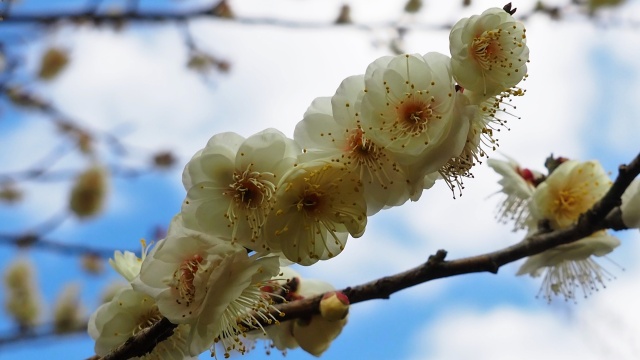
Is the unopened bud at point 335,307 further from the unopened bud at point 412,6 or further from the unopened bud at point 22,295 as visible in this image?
the unopened bud at point 412,6

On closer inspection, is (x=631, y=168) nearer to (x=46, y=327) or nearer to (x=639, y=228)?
(x=639, y=228)

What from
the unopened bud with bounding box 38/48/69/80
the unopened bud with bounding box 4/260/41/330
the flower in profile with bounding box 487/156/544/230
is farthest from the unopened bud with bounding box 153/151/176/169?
the flower in profile with bounding box 487/156/544/230

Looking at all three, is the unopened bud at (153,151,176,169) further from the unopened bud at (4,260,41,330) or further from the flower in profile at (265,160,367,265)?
the flower in profile at (265,160,367,265)

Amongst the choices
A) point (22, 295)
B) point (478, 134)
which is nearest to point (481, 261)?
point (478, 134)

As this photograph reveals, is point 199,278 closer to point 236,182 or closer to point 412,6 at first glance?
point 236,182

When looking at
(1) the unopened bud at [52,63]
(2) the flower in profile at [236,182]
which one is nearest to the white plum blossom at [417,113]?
(2) the flower in profile at [236,182]
